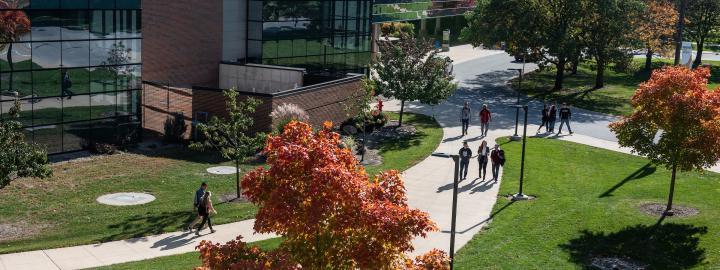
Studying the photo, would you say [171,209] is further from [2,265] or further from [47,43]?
[47,43]

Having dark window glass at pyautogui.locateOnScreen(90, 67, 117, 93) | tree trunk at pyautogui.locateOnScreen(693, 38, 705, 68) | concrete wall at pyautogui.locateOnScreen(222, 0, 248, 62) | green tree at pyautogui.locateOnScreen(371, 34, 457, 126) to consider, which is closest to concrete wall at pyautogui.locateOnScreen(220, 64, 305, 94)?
concrete wall at pyautogui.locateOnScreen(222, 0, 248, 62)

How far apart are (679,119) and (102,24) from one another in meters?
20.1

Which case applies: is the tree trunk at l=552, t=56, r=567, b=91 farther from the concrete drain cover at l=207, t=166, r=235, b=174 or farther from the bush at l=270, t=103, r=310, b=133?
the concrete drain cover at l=207, t=166, r=235, b=174

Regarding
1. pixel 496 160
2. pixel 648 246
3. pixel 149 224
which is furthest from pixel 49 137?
pixel 648 246

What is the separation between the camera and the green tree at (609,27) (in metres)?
50.3

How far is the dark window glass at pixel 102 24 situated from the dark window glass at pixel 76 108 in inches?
90.4

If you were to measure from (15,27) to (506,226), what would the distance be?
17331 millimetres

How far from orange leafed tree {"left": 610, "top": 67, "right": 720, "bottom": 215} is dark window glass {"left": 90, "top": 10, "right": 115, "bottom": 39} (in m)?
18.6

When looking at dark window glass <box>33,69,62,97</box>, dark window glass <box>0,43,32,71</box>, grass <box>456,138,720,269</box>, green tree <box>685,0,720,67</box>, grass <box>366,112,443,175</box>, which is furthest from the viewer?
green tree <box>685,0,720,67</box>

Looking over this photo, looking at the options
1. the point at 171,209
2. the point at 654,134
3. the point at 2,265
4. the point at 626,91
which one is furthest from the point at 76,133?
the point at 626,91

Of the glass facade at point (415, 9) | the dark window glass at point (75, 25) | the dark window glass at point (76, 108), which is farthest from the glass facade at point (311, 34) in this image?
the glass facade at point (415, 9)

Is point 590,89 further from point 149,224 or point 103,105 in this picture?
point 149,224

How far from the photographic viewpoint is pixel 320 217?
13.2m

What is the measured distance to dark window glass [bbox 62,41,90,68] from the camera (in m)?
31.8
